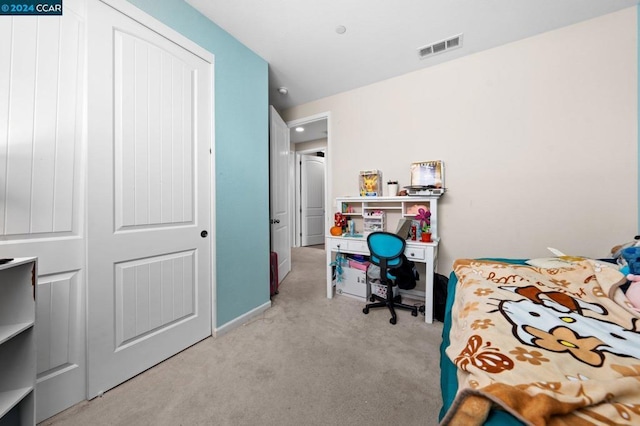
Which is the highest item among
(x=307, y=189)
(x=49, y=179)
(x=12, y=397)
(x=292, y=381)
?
(x=307, y=189)

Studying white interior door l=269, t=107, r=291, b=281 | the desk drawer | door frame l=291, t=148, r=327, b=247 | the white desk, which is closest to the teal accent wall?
white interior door l=269, t=107, r=291, b=281

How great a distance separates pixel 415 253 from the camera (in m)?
2.16

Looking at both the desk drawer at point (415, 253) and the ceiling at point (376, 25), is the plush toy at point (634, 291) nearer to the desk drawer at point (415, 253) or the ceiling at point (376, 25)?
the desk drawer at point (415, 253)

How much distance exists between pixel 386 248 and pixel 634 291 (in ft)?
4.37

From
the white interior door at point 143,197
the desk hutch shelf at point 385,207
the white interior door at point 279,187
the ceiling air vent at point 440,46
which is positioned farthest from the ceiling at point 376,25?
the desk hutch shelf at point 385,207

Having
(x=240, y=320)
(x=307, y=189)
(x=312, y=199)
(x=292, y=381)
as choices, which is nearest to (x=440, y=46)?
(x=292, y=381)

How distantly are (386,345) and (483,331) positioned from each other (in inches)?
47.3

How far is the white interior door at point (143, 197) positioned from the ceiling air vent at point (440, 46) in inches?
78.1

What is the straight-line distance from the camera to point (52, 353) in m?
1.17

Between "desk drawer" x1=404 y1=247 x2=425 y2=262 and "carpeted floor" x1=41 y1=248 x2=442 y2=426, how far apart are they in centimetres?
58

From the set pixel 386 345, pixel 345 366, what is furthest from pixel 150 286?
pixel 386 345

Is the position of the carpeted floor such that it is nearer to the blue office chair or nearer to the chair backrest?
the blue office chair

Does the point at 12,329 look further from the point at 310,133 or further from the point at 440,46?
the point at 310,133

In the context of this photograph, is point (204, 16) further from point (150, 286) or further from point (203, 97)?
point (150, 286)
